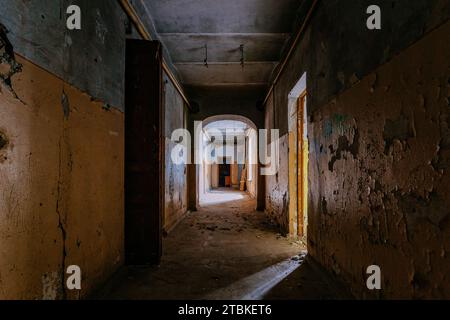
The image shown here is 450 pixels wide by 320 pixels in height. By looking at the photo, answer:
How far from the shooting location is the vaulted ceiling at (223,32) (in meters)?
3.48

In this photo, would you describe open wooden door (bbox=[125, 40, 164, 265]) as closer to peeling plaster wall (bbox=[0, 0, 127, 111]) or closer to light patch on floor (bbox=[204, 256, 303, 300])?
peeling plaster wall (bbox=[0, 0, 127, 111])

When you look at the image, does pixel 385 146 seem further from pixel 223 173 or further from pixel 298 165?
pixel 223 173

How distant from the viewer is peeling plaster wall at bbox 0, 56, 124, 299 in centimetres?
134

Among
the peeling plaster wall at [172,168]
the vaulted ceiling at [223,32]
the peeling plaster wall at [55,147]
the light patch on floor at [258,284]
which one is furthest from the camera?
the peeling plaster wall at [172,168]

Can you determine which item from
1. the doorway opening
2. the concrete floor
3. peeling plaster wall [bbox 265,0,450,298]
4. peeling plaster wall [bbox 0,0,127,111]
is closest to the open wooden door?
peeling plaster wall [bbox 0,0,127,111]

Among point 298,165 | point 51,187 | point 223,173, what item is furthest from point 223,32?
point 223,173

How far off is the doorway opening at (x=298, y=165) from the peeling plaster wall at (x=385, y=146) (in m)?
1.17

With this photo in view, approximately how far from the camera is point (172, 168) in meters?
5.24

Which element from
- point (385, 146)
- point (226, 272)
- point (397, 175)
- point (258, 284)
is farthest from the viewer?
point (226, 272)

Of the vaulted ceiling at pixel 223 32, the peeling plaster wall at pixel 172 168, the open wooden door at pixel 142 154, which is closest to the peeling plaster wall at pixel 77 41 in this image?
the open wooden door at pixel 142 154

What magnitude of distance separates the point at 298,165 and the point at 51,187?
327cm

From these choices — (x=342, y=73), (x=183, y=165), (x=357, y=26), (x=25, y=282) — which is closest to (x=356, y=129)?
(x=342, y=73)

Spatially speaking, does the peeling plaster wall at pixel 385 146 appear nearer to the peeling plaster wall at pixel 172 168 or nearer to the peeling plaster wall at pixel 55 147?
the peeling plaster wall at pixel 55 147

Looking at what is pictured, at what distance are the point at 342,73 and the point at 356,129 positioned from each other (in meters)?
0.55
